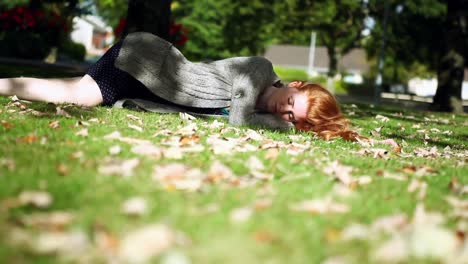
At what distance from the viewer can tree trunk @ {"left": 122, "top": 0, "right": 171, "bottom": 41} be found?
9789 mm

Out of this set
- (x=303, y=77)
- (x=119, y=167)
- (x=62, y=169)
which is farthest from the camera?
(x=303, y=77)

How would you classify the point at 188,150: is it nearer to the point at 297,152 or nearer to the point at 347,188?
the point at 297,152

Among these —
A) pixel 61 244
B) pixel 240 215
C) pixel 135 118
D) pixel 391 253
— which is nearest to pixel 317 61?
pixel 135 118

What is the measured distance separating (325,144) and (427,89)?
7044 centimetres

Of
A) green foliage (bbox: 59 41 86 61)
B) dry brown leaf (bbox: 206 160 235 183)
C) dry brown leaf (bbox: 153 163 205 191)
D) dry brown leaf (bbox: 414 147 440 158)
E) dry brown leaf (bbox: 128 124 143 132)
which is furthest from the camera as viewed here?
green foliage (bbox: 59 41 86 61)

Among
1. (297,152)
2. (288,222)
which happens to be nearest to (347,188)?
(288,222)

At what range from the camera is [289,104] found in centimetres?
555

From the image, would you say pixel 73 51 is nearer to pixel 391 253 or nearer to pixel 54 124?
pixel 54 124

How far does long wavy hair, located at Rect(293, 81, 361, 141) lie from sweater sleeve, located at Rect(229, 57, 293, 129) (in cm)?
30

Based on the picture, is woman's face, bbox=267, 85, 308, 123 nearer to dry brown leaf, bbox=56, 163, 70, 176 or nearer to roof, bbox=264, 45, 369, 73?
dry brown leaf, bbox=56, 163, 70, 176

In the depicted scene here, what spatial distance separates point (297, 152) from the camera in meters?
3.79

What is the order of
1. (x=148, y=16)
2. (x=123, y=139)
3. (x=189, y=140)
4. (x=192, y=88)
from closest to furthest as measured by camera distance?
1. (x=123, y=139)
2. (x=189, y=140)
3. (x=192, y=88)
4. (x=148, y=16)

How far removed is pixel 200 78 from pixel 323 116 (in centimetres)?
150

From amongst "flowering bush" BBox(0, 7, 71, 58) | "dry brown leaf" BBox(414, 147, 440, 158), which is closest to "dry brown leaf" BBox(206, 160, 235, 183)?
"dry brown leaf" BBox(414, 147, 440, 158)
